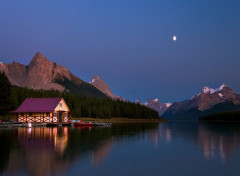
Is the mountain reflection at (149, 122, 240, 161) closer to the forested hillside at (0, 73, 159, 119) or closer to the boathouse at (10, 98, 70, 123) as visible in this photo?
the boathouse at (10, 98, 70, 123)

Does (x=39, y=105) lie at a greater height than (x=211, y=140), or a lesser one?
greater

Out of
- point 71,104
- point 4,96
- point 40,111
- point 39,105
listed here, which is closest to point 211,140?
point 40,111

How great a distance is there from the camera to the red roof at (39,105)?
311ft

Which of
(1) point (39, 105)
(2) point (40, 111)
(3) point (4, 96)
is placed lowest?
(2) point (40, 111)

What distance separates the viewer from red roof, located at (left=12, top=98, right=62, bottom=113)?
94938mm

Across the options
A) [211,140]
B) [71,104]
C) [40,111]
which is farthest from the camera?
[71,104]

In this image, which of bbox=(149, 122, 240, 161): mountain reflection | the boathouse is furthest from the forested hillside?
bbox=(149, 122, 240, 161): mountain reflection

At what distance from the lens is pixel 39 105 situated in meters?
96.8

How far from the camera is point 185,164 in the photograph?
70.6 ft

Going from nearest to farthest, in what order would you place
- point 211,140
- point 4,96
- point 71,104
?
point 211,140
point 4,96
point 71,104

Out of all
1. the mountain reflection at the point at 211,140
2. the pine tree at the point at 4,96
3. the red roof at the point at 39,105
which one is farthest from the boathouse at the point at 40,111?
the mountain reflection at the point at 211,140

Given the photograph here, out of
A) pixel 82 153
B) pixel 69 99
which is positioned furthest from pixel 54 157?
pixel 69 99

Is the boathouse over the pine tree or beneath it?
beneath

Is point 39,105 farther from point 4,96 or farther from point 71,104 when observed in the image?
point 71,104
